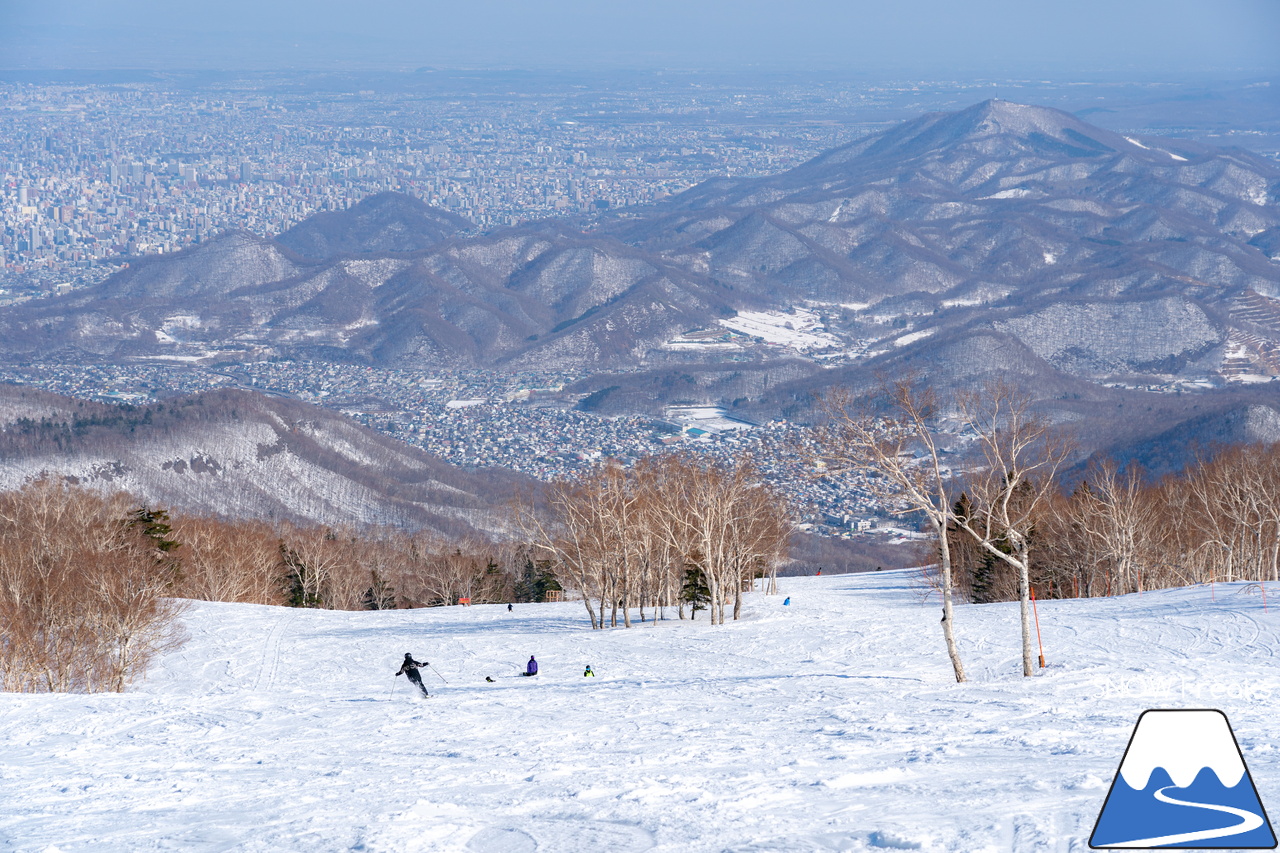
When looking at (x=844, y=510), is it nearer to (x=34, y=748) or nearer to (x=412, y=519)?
(x=412, y=519)

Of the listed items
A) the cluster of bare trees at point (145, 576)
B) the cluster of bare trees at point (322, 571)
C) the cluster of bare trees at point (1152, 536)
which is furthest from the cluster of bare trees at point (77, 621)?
the cluster of bare trees at point (1152, 536)

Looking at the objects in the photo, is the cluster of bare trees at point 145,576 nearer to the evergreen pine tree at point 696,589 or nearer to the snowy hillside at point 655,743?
the snowy hillside at point 655,743

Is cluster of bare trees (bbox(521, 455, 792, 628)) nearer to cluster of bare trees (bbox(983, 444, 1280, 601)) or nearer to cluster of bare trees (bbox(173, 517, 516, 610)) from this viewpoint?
cluster of bare trees (bbox(983, 444, 1280, 601))

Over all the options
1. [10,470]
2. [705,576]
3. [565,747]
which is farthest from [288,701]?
[10,470]

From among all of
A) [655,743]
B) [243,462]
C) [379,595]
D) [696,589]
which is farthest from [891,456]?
[243,462]

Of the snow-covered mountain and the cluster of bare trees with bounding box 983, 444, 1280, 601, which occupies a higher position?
the snow-covered mountain

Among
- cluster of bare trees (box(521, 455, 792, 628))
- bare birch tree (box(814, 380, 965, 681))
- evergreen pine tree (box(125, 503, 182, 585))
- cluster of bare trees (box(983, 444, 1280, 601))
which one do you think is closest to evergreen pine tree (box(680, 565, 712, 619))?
cluster of bare trees (box(521, 455, 792, 628))
